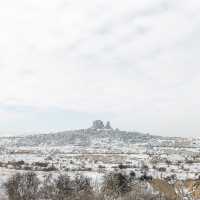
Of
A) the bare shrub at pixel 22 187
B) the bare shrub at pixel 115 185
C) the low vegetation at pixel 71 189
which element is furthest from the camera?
the bare shrub at pixel 115 185

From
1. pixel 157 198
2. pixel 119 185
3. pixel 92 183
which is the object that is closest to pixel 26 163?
pixel 92 183

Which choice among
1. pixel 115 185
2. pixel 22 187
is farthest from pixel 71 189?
pixel 115 185

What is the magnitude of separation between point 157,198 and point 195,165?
55.4 metres

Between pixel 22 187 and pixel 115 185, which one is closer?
pixel 22 187

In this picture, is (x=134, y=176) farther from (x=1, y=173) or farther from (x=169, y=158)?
(x=169, y=158)

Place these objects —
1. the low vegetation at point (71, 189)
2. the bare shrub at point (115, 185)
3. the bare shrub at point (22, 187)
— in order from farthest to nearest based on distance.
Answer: the bare shrub at point (115, 185) → the bare shrub at point (22, 187) → the low vegetation at point (71, 189)

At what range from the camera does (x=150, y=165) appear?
5753 inches

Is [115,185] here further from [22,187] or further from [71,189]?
[22,187]

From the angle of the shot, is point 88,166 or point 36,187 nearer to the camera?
point 36,187

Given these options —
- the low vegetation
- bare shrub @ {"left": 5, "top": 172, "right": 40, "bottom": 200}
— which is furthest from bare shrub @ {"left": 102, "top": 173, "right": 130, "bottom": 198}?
bare shrub @ {"left": 5, "top": 172, "right": 40, "bottom": 200}

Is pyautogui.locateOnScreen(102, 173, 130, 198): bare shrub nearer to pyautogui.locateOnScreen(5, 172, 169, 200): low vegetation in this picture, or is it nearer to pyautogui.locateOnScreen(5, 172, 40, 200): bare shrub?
pyautogui.locateOnScreen(5, 172, 169, 200): low vegetation

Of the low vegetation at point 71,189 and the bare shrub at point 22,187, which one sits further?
the bare shrub at point 22,187

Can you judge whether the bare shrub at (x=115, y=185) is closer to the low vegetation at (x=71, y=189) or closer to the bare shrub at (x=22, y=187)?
the low vegetation at (x=71, y=189)

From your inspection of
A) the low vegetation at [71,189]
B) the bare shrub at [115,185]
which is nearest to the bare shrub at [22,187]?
the low vegetation at [71,189]
